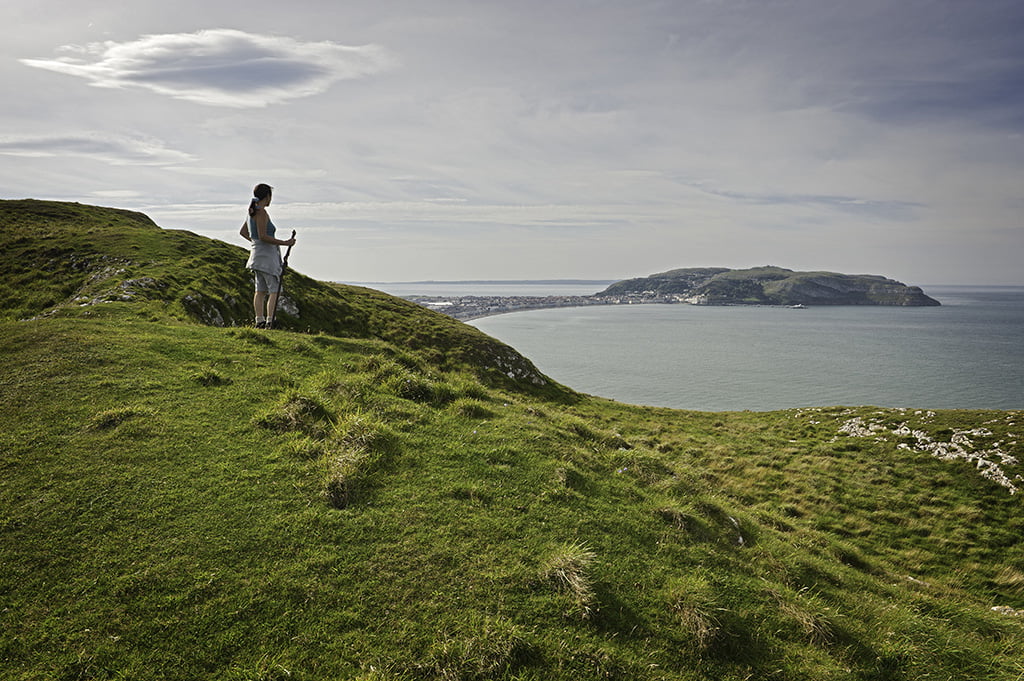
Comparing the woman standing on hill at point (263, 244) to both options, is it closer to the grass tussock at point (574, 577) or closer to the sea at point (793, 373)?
the grass tussock at point (574, 577)

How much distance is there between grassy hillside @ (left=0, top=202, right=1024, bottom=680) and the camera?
17.8 feet

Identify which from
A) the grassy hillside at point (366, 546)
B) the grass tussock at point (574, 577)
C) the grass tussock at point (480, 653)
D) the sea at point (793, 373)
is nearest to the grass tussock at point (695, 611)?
the grassy hillside at point (366, 546)

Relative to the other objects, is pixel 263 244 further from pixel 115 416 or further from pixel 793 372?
pixel 793 372

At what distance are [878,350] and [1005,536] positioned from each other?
199m

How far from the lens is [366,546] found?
6.95 m

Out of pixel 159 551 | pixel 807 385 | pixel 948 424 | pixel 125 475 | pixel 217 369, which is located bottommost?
pixel 807 385

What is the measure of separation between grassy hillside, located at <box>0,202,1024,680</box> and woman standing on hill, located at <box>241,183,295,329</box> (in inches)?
80.7

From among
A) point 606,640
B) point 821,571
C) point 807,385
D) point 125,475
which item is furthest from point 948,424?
point 807,385

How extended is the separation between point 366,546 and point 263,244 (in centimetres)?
1255

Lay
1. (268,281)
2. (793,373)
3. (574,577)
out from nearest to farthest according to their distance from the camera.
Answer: (574,577) → (268,281) → (793,373)

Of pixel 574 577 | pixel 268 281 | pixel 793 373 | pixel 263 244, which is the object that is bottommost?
pixel 793 373

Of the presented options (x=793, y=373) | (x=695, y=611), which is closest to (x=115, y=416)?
(x=695, y=611)

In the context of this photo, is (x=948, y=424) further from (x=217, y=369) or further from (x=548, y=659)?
(x=217, y=369)

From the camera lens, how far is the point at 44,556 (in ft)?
19.2
